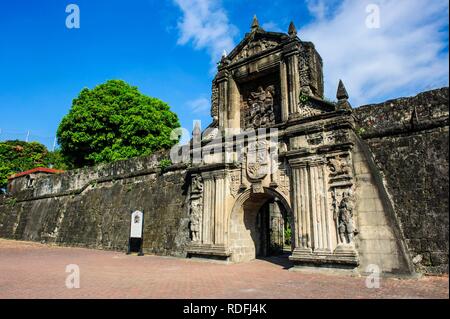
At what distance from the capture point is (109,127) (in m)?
22.8

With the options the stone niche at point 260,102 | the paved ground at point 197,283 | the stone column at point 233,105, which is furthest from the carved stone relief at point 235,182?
the paved ground at point 197,283

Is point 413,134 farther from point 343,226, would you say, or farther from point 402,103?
point 343,226

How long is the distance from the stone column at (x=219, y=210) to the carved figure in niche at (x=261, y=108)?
218 centimetres

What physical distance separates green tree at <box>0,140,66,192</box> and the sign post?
84.5 ft

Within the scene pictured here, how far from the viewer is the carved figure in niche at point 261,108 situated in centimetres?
1122

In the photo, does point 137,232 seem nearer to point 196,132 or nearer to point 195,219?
point 195,219

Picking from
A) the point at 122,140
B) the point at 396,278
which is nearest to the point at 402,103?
the point at 396,278

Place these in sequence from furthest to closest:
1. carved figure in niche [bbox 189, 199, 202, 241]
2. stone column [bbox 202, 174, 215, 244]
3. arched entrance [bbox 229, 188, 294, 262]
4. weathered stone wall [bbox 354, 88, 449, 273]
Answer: carved figure in niche [bbox 189, 199, 202, 241]
stone column [bbox 202, 174, 215, 244]
arched entrance [bbox 229, 188, 294, 262]
weathered stone wall [bbox 354, 88, 449, 273]

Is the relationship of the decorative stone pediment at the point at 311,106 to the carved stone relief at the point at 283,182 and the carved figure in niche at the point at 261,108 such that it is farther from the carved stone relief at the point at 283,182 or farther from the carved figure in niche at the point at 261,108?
the carved stone relief at the point at 283,182

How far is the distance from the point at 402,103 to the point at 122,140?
18007 mm

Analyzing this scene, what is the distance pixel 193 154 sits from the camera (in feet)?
40.5

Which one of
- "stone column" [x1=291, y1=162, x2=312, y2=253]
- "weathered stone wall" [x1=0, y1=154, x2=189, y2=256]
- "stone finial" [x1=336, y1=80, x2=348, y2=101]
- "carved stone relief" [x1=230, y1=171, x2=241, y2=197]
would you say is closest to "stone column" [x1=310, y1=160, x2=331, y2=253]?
"stone column" [x1=291, y1=162, x2=312, y2=253]

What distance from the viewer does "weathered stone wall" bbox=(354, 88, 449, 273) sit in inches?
305

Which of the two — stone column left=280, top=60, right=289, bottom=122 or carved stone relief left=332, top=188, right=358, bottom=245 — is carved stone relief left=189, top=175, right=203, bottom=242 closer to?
stone column left=280, top=60, right=289, bottom=122
